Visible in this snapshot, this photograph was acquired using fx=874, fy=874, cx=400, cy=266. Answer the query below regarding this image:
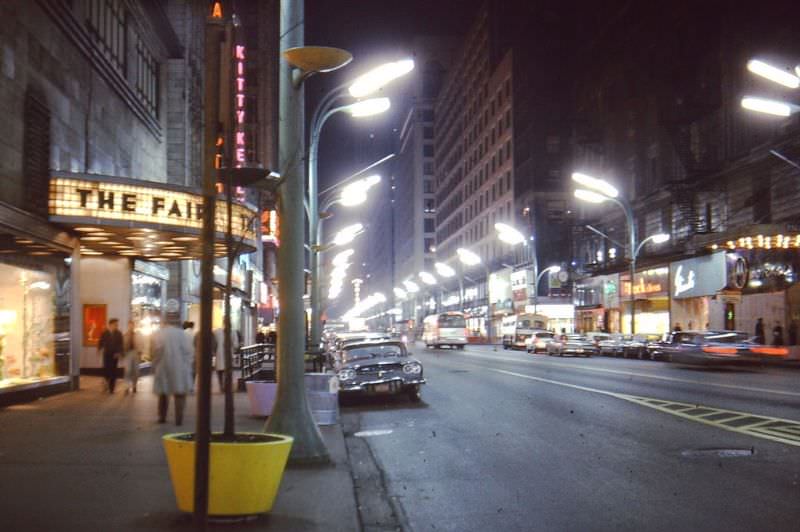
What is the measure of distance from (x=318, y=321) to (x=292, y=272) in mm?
17043

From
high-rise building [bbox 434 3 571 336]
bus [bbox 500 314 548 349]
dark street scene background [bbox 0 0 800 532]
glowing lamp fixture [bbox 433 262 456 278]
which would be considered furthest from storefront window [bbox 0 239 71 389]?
glowing lamp fixture [bbox 433 262 456 278]

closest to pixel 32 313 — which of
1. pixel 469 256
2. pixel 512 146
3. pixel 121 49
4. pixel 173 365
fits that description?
pixel 173 365

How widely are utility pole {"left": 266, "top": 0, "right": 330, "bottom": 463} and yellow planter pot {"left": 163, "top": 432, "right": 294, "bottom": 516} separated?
9.97 ft

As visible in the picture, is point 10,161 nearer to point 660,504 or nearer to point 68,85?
point 68,85

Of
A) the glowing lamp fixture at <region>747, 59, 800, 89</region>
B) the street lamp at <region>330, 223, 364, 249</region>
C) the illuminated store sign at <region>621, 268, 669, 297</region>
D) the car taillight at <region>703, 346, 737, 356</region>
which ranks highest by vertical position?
the glowing lamp fixture at <region>747, 59, 800, 89</region>

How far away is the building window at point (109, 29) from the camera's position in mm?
24562

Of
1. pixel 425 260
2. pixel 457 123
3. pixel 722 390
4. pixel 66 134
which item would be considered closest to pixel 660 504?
pixel 722 390

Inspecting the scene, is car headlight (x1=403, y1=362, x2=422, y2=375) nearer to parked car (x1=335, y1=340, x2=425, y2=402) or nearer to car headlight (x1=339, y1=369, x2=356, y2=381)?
parked car (x1=335, y1=340, x2=425, y2=402)

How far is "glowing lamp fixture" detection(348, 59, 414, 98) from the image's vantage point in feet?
49.4

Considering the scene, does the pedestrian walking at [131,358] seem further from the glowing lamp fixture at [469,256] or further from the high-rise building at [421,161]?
the high-rise building at [421,161]

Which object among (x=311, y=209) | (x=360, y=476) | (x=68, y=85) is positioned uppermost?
(x=68, y=85)

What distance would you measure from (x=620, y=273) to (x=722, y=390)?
4150 centimetres

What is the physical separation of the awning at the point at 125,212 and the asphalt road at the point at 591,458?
6896mm

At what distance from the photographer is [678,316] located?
5428cm
